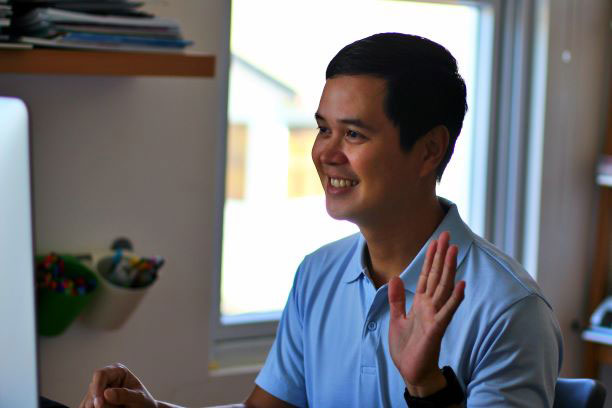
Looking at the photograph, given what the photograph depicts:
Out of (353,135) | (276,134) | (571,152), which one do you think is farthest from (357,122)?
(571,152)

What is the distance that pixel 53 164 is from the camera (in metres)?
1.99

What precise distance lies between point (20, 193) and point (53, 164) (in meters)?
1.14

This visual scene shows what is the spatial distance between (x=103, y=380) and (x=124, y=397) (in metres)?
0.04

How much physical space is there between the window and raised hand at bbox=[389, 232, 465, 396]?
117cm

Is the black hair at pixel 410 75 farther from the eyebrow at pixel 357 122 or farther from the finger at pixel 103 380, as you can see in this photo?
the finger at pixel 103 380

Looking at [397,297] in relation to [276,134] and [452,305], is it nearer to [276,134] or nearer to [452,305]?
[452,305]

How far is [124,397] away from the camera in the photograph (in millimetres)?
1359

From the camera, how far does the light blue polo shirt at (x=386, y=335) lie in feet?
4.30

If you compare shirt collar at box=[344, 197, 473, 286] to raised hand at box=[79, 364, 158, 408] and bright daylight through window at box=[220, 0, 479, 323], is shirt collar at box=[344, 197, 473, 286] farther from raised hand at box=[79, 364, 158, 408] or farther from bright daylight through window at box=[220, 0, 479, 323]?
bright daylight through window at box=[220, 0, 479, 323]

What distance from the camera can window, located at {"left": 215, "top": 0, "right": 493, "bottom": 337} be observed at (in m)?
2.38

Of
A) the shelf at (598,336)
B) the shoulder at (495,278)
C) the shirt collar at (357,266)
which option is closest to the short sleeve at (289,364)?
the shirt collar at (357,266)

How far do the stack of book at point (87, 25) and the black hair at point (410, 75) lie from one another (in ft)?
1.67

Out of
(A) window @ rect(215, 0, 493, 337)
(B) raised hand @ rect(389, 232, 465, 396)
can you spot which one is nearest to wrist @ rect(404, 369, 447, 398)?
(B) raised hand @ rect(389, 232, 465, 396)

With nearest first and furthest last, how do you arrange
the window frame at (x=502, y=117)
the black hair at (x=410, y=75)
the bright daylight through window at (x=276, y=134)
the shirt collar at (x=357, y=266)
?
the black hair at (x=410, y=75) → the shirt collar at (x=357, y=266) → the bright daylight through window at (x=276, y=134) → the window frame at (x=502, y=117)
